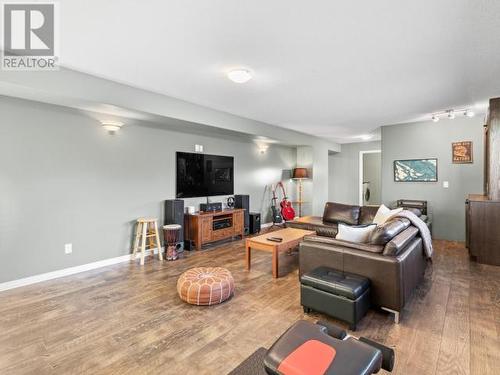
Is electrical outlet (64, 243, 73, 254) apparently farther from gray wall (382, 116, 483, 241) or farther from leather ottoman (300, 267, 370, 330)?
gray wall (382, 116, 483, 241)

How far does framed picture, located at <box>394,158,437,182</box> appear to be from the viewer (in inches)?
215

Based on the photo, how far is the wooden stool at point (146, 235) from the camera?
4141 mm

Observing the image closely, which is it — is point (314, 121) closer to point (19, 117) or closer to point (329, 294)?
point (329, 294)

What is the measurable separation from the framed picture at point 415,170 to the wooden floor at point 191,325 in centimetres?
244

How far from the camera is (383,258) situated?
2381mm

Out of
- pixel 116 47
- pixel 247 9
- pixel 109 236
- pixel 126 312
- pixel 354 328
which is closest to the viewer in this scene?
pixel 247 9

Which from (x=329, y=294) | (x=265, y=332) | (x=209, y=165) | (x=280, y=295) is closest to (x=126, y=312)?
(x=265, y=332)

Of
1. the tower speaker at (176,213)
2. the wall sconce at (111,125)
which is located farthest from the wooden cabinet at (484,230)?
the wall sconce at (111,125)

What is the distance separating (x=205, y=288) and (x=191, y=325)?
0.40 metres

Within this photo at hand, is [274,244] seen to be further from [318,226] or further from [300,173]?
[300,173]

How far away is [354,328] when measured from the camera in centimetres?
226

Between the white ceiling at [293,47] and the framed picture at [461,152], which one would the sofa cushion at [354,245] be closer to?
the white ceiling at [293,47]

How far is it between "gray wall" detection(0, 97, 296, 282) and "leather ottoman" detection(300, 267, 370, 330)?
3131 millimetres

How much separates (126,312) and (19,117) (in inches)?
106
